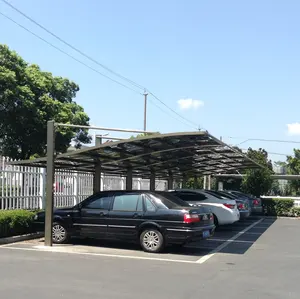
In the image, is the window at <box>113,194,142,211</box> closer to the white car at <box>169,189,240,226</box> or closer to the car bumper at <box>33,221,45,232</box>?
the car bumper at <box>33,221,45,232</box>

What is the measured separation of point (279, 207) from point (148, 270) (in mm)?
17881

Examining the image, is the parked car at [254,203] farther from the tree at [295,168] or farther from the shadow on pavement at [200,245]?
the tree at [295,168]

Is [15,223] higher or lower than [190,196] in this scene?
lower

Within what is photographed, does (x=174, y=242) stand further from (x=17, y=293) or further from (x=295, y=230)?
(x=295, y=230)

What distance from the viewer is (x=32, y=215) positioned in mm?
13797

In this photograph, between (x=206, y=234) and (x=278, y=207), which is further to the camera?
(x=278, y=207)

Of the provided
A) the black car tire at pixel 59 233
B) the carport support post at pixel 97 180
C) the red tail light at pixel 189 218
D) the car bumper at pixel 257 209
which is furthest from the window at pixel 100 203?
the car bumper at pixel 257 209

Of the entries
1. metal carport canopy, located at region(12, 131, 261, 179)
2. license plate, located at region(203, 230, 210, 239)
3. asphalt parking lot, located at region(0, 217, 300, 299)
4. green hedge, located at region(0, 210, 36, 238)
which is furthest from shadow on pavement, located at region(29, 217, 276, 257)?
metal carport canopy, located at region(12, 131, 261, 179)

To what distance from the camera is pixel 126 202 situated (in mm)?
11727

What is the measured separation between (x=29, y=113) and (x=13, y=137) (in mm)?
2143

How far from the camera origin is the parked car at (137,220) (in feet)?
35.6

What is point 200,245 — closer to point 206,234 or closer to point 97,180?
point 206,234

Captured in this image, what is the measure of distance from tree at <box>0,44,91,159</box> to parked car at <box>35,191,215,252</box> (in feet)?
45.1

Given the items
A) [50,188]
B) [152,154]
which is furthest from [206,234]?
[152,154]
